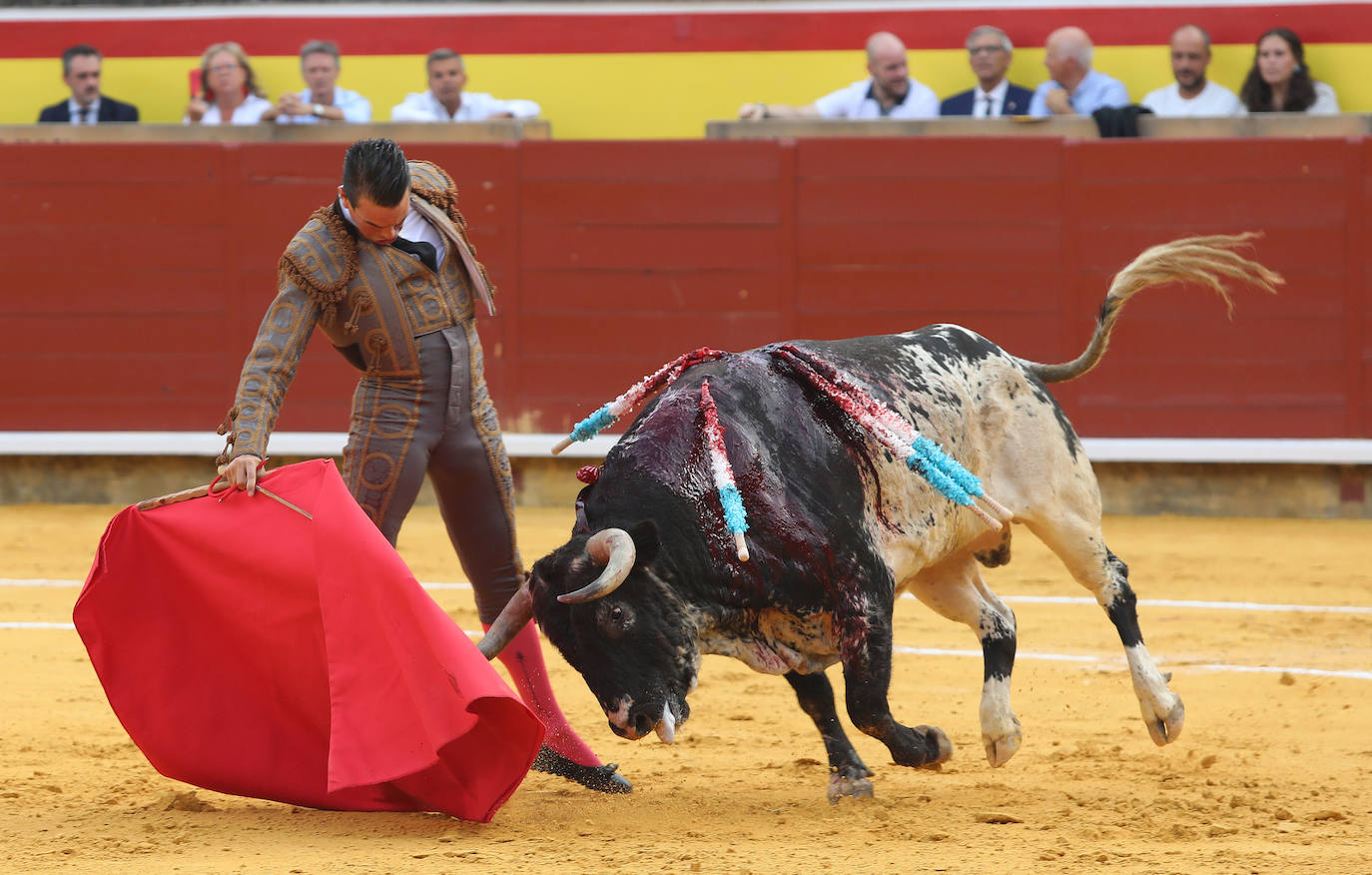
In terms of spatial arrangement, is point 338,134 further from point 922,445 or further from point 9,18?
point 922,445

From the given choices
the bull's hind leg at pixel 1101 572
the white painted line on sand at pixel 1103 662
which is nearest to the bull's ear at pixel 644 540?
the bull's hind leg at pixel 1101 572

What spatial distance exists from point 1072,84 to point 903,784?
192 inches

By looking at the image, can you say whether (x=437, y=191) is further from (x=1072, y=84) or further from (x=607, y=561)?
(x=1072, y=84)

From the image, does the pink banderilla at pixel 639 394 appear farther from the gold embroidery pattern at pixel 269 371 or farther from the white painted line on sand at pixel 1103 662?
the white painted line on sand at pixel 1103 662

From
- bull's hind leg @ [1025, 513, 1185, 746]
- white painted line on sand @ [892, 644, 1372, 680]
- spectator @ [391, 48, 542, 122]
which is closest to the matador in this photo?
bull's hind leg @ [1025, 513, 1185, 746]

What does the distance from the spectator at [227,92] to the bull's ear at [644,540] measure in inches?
214

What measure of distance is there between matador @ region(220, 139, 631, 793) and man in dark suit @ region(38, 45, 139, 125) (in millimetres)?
5180

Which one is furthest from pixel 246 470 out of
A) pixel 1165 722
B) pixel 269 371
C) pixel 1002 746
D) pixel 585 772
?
pixel 1165 722

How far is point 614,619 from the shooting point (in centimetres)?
309

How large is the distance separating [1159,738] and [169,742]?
1.93 metres

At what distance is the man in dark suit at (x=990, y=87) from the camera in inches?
298

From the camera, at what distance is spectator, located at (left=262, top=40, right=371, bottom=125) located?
301 inches

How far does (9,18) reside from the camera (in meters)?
9.03

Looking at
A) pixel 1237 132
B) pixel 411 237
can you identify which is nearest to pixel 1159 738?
pixel 411 237
